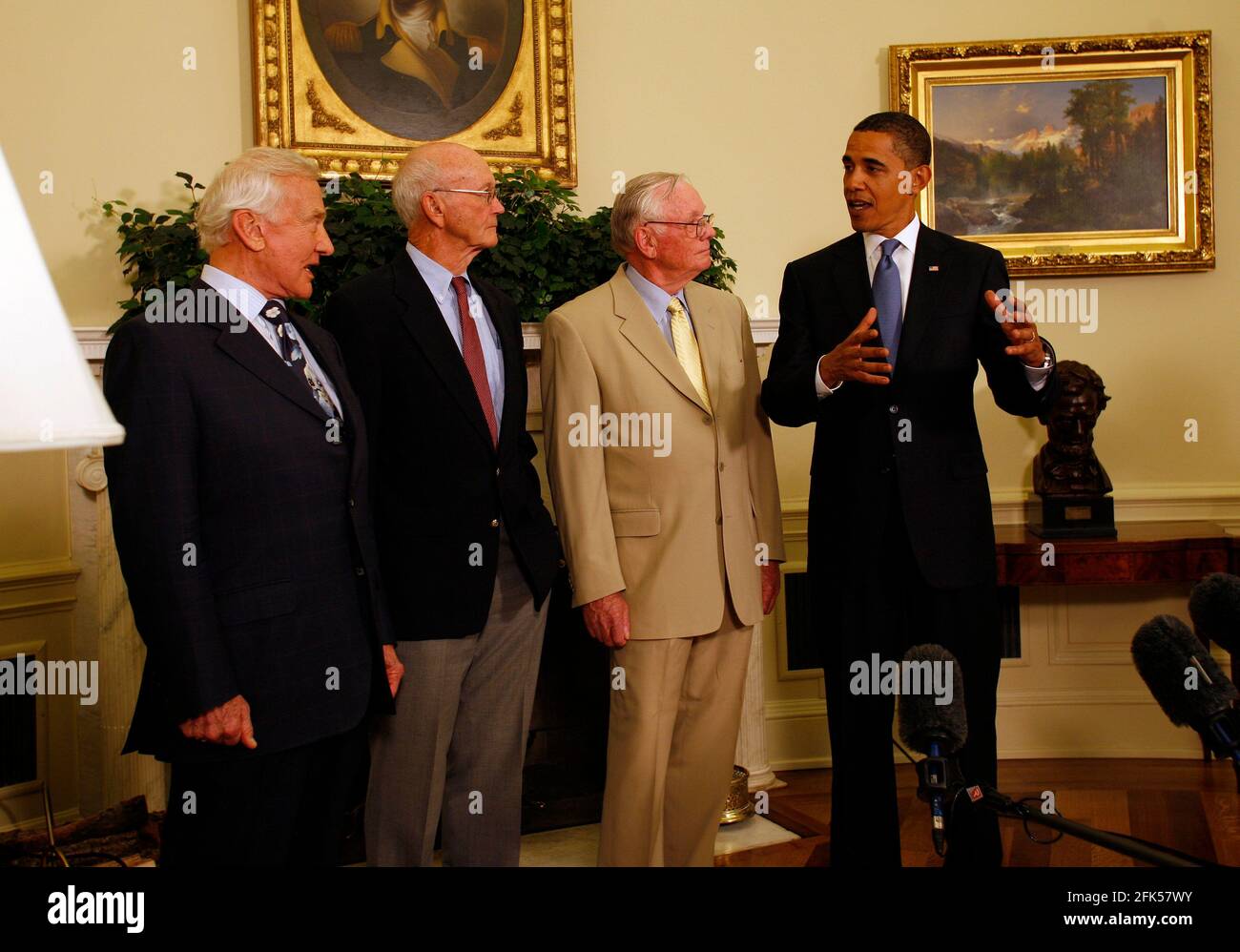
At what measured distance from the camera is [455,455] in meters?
2.65

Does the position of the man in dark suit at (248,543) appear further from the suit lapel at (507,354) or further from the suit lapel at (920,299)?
the suit lapel at (920,299)

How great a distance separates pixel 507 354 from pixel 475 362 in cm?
11

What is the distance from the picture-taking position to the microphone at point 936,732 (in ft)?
4.01

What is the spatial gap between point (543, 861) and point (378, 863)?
3.95 ft

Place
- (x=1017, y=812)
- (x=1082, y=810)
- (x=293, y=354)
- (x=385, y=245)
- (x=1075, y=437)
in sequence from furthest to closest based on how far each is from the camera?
(x=1075, y=437), (x=1082, y=810), (x=385, y=245), (x=293, y=354), (x=1017, y=812)

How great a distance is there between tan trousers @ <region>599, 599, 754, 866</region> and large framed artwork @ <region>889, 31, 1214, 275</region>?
2.54m

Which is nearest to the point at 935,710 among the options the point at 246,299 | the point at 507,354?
the point at 246,299

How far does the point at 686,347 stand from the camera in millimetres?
2992

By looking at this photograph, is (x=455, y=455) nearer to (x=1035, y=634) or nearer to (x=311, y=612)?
(x=311, y=612)

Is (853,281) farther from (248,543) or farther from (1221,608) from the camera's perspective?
(1221,608)

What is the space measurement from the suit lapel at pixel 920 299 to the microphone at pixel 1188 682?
1.66 meters

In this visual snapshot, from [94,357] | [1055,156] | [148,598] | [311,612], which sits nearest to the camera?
[148,598]

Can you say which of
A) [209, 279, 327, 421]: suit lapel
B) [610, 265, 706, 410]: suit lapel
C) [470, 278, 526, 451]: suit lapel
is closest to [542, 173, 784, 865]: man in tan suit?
[610, 265, 706, 410]: suit lapel
